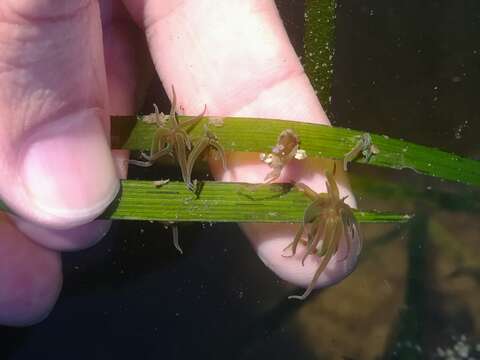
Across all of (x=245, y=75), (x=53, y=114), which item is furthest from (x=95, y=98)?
(x=245, y=75)

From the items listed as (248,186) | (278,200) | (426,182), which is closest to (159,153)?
(248,186)

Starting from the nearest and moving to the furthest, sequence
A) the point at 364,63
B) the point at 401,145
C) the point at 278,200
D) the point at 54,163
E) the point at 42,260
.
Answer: the point at 54,163
the point at 278,200
the point at 401,145
the point at 42,260
the point at 364,63

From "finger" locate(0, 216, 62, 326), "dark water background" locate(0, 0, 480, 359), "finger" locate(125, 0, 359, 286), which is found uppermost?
"finger" locate(125, 0, 359, 286)

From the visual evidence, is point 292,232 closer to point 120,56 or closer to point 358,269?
point 120,56

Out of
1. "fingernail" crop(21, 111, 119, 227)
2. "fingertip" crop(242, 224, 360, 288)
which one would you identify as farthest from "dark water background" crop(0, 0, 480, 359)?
"fingernail" crop(21, 111, 119, 227)

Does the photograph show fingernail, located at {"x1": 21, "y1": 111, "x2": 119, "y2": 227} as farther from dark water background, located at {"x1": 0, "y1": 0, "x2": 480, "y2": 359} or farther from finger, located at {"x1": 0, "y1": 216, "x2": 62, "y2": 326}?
dark water background, located at {"x1": 0, "y1": 0, "x2": 480, "y2": 359}

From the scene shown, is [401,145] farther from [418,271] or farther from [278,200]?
[418,271]
